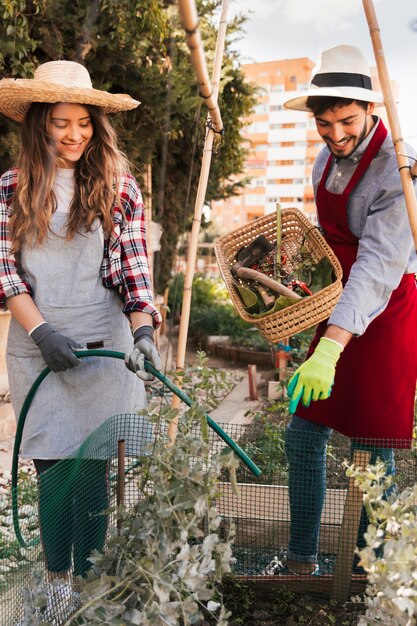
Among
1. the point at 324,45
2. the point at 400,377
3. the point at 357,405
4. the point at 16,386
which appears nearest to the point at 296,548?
the point at 357,405

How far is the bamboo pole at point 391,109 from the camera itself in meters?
1.61

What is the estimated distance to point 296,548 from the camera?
203 centimetres

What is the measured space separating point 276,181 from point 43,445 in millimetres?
20825

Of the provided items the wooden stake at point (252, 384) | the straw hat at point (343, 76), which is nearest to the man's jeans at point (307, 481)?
the straw hat at point (343, 76)

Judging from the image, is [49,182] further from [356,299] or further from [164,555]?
[164,555]

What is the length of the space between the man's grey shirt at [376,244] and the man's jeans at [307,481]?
1.51 feet

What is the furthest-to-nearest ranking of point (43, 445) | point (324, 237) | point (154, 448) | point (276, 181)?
point (276, 181) < point (324, 237) < point (43, 445) < point (154, 448)

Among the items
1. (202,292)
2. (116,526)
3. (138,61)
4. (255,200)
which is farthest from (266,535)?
(255,200)

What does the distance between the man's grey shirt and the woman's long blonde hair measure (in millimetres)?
698

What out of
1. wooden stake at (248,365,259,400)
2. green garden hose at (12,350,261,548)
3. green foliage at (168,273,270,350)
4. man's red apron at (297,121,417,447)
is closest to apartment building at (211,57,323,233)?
green foliage at (168,273,270,350)

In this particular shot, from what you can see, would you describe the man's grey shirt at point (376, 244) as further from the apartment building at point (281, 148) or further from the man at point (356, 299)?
the apartment building at point (281, 148)

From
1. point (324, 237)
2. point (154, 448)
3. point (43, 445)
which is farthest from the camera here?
point (324, 237)

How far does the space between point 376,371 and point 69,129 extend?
1.15 meters

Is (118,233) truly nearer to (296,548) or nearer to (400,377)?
(400,377)
